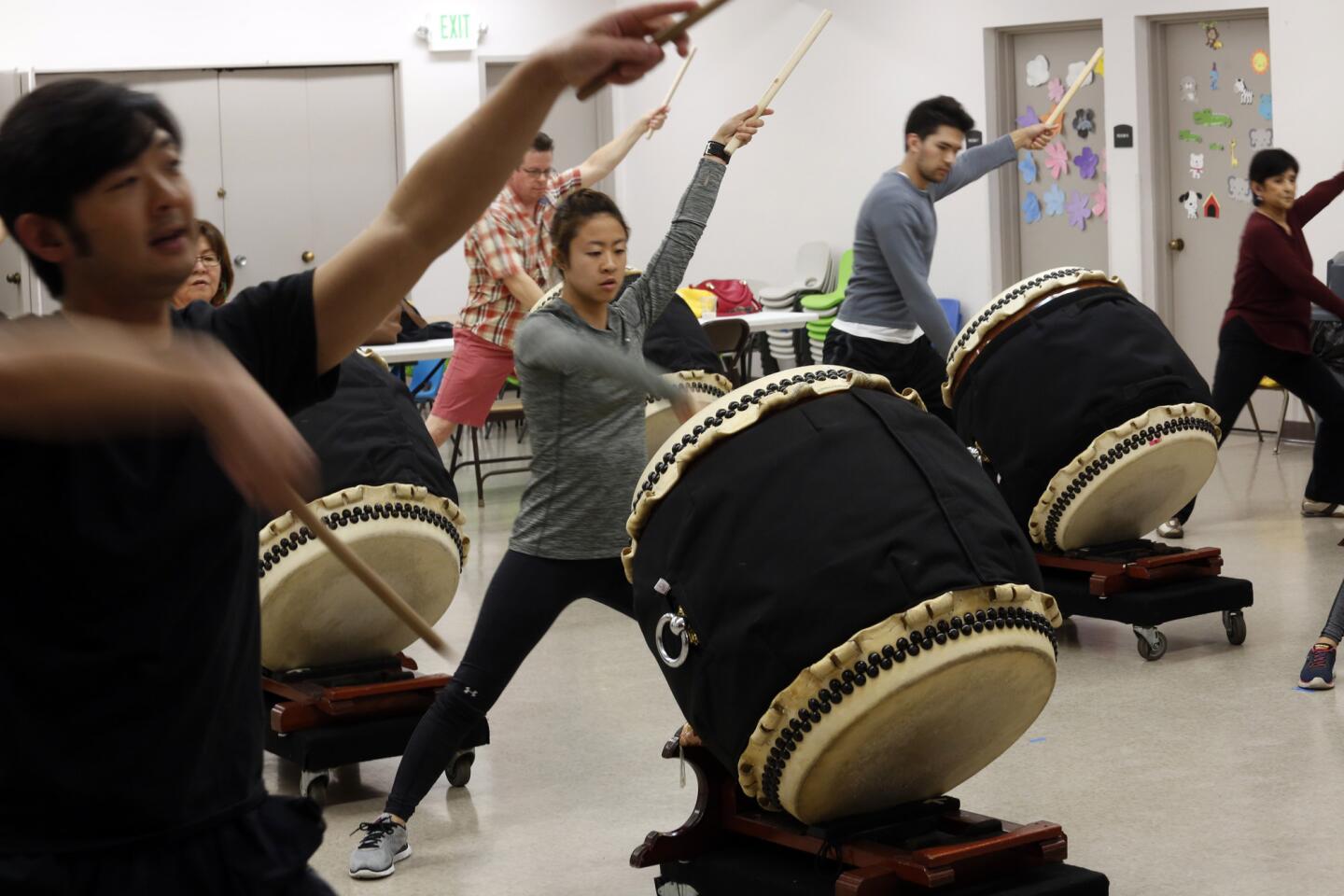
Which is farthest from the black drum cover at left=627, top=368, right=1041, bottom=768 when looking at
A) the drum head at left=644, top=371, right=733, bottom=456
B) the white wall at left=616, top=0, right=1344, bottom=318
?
the white wall at left=616, top=0, right=1344, bottom=318

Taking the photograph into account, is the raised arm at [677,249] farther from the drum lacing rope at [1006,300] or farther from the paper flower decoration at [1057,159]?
the paper flower decoration at [1057,159]

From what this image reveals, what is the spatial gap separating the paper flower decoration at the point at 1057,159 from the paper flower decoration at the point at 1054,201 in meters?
0.08

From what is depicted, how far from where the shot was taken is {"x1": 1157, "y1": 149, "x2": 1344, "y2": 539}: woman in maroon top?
6.95 meters

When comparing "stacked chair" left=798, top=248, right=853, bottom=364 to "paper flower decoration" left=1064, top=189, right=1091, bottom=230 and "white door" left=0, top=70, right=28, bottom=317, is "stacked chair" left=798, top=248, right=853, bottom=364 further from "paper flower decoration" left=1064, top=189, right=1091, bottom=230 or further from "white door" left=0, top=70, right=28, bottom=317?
"white door" left=0, top=70, right=28, bottom=317

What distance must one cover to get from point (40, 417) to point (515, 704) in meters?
3.96

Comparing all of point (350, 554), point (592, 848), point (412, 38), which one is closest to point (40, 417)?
point (350, 554)

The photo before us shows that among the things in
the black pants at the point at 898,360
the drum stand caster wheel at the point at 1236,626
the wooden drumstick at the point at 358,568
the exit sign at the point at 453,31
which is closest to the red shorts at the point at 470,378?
the black pants at the point at 898,360

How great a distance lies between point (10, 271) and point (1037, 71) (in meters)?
7.39

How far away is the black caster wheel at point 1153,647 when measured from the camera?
5.19 metres

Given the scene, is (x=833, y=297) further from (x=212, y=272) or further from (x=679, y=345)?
(x=212, y=272)

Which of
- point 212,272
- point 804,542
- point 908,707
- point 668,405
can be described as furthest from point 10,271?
point 908,707

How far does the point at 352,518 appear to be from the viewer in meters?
4.08

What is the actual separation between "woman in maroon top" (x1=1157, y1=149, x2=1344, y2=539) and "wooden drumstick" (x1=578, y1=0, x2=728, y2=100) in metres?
5.68

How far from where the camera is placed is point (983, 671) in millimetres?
2945
